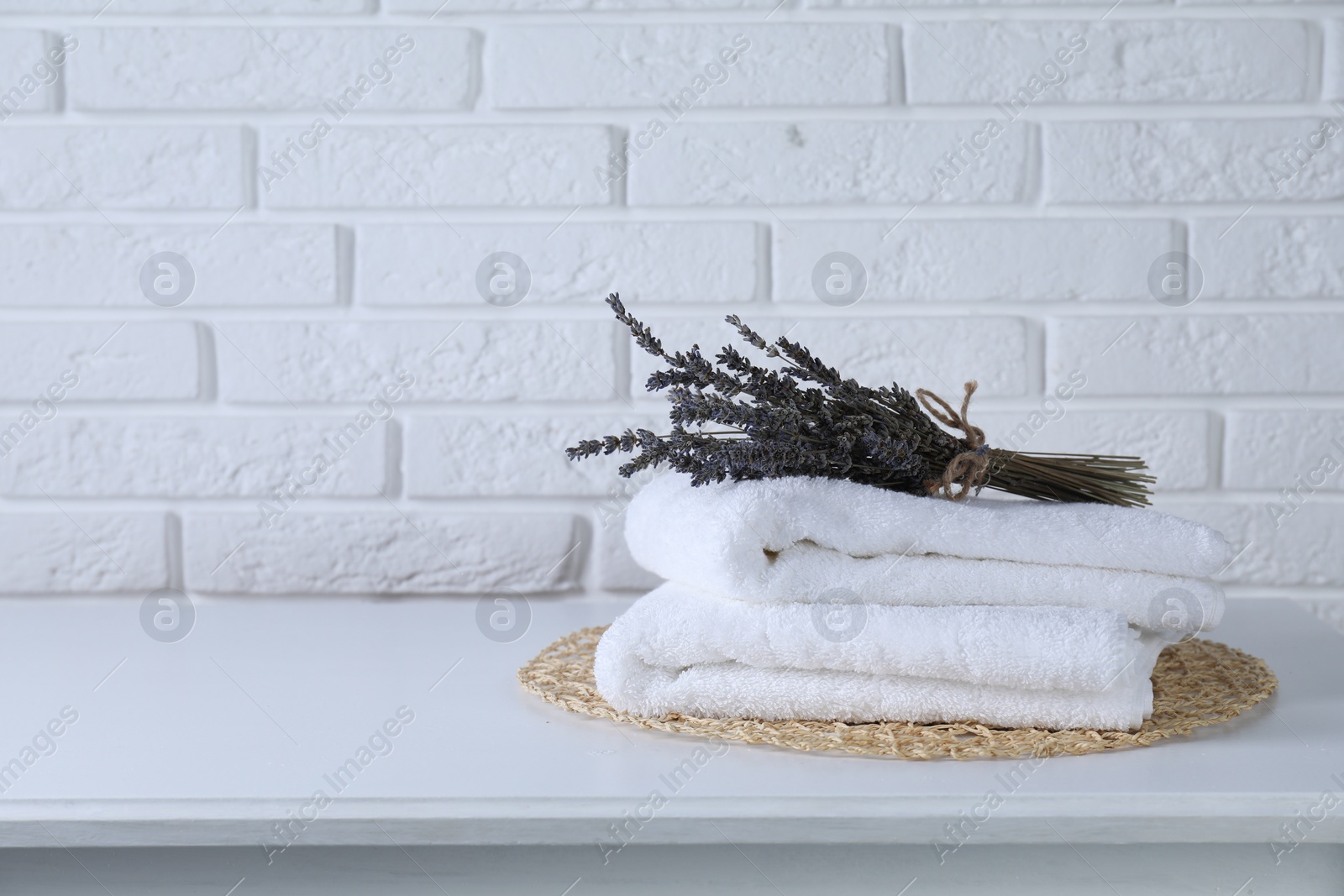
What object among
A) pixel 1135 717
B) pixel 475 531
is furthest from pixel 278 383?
pixel 1135 717

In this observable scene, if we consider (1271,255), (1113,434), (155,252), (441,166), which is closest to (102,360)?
(155,252)

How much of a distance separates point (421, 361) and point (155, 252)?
0.92 ft

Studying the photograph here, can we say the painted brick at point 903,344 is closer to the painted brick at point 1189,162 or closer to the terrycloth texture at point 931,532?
the painted brick at point 1189,162

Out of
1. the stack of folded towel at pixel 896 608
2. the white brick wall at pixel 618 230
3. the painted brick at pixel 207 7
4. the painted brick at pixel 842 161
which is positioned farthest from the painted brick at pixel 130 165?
the stack of folded towel at pixel 896 608

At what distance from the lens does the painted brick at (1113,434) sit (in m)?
1.07

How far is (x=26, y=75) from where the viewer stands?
107 centimetres

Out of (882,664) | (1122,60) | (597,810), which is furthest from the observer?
(1122,60)

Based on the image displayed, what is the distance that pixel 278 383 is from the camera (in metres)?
1.08

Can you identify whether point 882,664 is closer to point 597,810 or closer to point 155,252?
point 597,810

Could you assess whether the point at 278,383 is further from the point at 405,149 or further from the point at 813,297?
the point at 813,297

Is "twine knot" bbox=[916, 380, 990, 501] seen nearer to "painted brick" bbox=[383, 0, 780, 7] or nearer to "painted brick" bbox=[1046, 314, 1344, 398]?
"painted brick" bbox=[1046, 314, 1344, 398]

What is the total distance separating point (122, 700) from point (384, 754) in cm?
24

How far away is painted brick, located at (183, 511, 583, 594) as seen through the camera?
1.10 meters

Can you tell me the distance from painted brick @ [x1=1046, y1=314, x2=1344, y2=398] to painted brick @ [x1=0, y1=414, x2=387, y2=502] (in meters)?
0.69
